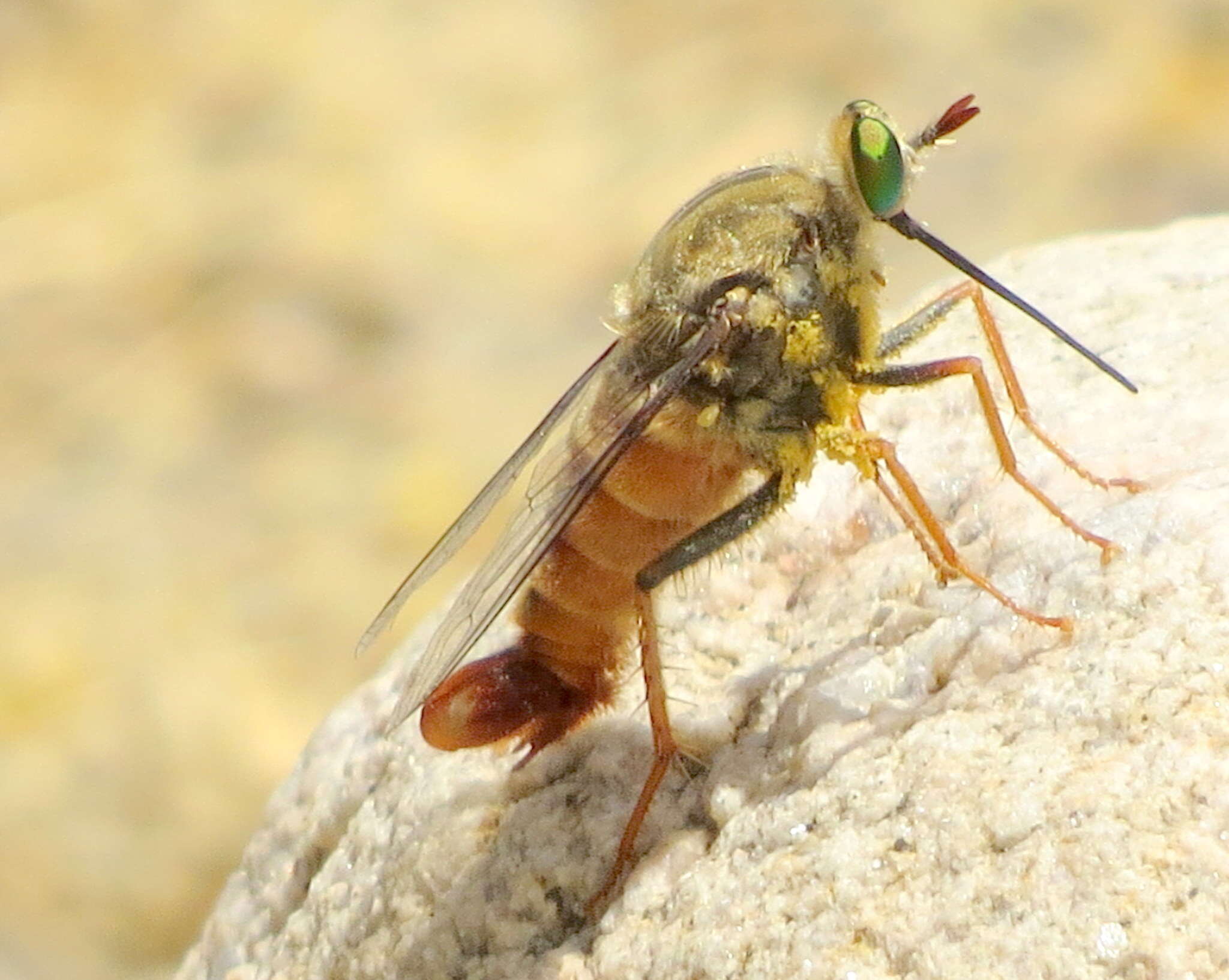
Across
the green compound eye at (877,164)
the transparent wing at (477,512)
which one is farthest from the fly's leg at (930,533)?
the transparent wing at (477,512)

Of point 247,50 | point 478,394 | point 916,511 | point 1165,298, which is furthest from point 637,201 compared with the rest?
point 916,511

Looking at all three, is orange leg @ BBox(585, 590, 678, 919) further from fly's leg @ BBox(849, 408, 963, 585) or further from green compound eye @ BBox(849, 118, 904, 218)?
green compound eye @ BBox(849, 118, 904, 218)

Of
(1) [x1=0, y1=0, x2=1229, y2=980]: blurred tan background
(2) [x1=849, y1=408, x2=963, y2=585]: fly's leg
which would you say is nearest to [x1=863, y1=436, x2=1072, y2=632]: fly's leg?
(2) [x1=849, y1=408, x2=963, y2=585]: fly's leg

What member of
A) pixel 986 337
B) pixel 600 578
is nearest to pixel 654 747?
pixel 600 578

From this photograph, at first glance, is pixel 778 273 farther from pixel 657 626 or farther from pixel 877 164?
pixel 657 626

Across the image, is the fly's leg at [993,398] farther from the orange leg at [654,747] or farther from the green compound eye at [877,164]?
the orange leg at [654,747]

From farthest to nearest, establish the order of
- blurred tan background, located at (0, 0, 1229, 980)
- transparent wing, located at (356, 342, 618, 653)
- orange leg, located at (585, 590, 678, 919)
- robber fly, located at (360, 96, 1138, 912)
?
blurred tan background, located at (0, 0, 1229, 980) < transparent wing, located at (356, 342, 618, 653) < robber fly, located at (360, 96, 1138, 912) < orange leg, located at (585, 590, 678, 919)
